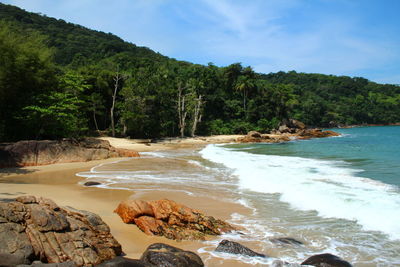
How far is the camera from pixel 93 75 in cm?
3578

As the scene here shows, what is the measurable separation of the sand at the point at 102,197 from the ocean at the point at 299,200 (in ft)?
1.62

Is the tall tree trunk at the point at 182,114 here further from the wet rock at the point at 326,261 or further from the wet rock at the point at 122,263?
the wet rock at the point at 122,263

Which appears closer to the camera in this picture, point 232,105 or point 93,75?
point 93,75

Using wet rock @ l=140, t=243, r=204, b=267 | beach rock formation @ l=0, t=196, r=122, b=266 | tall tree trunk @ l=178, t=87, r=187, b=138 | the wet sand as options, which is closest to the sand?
the wet sand

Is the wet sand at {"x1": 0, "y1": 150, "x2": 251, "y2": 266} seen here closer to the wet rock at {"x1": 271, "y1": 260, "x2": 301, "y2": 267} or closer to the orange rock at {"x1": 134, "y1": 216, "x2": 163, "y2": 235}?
the orange rock at {"x1": 134, "y1": 216, "x2": 163, "y2": 235}

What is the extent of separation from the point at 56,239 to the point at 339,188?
9170mm

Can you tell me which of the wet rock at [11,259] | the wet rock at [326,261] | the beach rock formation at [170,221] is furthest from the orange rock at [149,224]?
the wet rock at [326,261]

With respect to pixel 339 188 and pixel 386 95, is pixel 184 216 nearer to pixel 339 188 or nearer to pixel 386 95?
pixel 339 188

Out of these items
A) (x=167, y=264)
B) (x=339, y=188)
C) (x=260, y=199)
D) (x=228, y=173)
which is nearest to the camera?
(x=167, y=264)

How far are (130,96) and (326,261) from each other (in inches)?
1264

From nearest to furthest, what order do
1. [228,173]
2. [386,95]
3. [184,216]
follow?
[184,216] < [228,173] < [386,95]

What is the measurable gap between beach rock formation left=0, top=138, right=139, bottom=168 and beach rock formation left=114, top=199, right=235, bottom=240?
409 inches

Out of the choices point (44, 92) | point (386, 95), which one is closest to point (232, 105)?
point (44, 92)

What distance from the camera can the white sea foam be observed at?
7414mm
